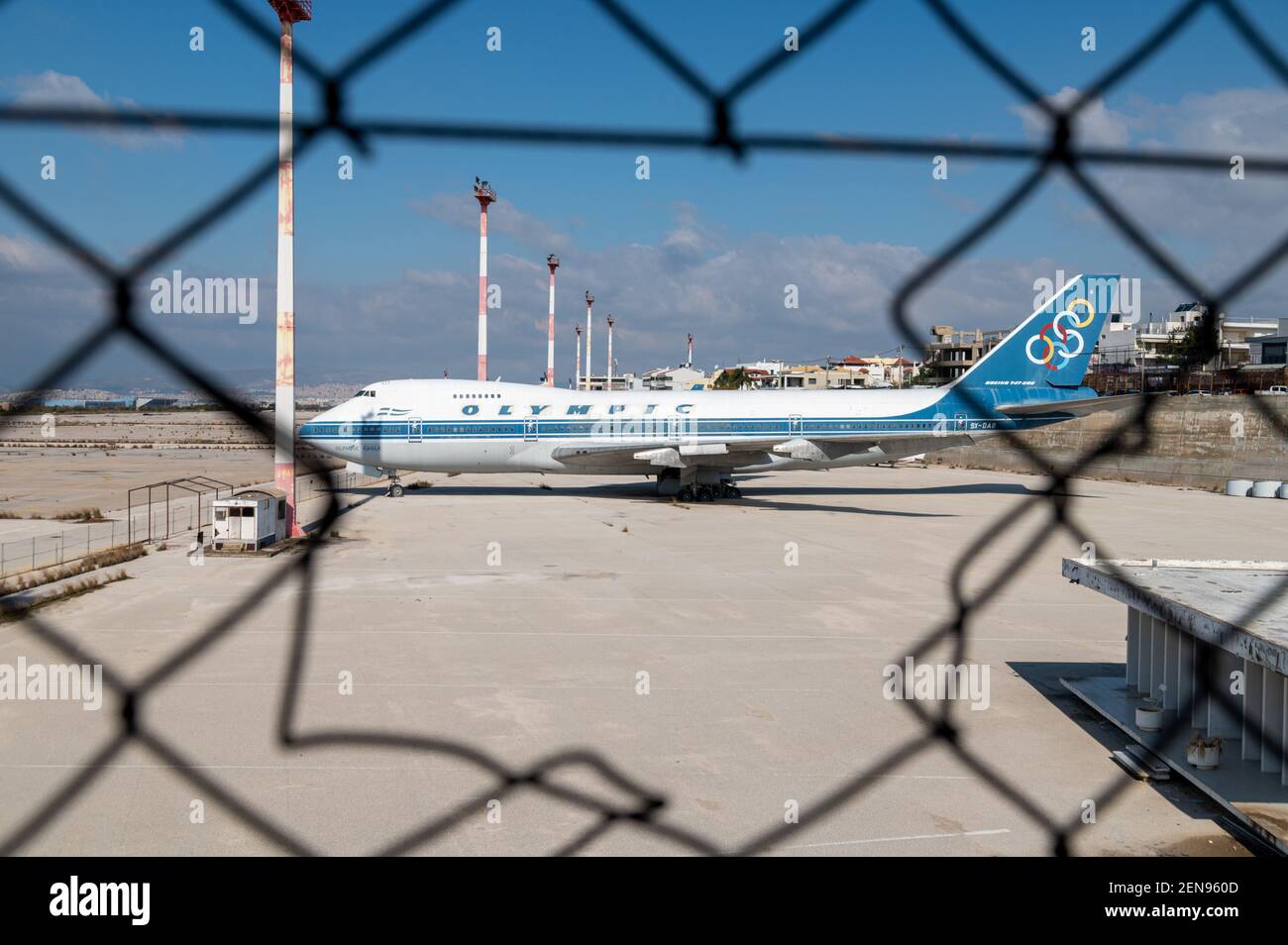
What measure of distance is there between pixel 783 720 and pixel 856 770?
159 centimetres

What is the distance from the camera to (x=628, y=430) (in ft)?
111

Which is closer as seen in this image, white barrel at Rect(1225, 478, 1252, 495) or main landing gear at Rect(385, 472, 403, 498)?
main landing gear at Rect(385, 472, 403, 498)

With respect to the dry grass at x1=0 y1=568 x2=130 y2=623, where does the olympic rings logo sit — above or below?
above

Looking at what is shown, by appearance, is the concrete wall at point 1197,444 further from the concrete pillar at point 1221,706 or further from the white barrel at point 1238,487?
the concrete pillar at point 1221,706

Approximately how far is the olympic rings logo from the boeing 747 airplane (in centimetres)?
257

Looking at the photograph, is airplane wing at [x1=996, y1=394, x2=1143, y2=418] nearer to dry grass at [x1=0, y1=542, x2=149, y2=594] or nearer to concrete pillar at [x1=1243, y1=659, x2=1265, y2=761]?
A: concrete pillar at [x1=1243, y1=659, x2=1265, y2=761]

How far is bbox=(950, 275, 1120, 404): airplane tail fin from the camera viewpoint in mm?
27047

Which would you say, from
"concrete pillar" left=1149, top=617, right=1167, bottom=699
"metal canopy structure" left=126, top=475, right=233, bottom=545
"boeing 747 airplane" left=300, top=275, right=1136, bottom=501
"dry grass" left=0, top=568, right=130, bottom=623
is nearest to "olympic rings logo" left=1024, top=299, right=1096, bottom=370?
"boeing 747 airplane" left=300, top=275, right=1136, bottom=501

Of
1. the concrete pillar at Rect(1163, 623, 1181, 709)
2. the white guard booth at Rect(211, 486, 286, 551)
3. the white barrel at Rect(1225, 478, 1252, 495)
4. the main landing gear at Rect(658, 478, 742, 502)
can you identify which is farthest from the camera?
the white barrel at Rect(1225, 478, 1252, 495)

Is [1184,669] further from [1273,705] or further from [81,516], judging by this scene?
[81,516]

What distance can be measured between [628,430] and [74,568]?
19117mm
